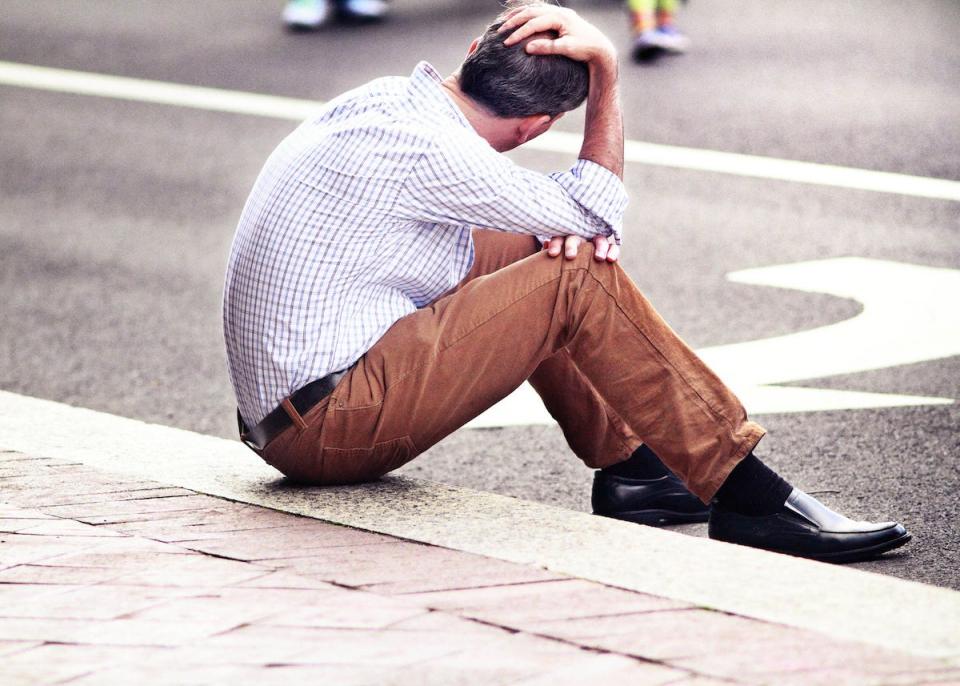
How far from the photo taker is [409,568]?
10.6 feet

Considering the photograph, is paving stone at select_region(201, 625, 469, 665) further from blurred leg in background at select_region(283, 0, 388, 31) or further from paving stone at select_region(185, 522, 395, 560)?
blurred leg in background at select_region(283, 0, 388, 31)

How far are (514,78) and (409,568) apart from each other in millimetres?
1208

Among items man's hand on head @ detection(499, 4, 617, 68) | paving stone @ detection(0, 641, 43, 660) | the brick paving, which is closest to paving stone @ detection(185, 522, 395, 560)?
the brick paving

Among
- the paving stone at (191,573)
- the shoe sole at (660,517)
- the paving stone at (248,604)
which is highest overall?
the paving stone at (248,604)

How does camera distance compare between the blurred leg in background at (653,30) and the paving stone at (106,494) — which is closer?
the paving stone at (106,494)

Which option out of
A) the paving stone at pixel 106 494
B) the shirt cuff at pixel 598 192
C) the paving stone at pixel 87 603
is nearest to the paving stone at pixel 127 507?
the paving stone at pixel 106 494

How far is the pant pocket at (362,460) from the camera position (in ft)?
12.3

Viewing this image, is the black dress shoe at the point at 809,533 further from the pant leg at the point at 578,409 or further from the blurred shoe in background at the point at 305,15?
the blurred shoe in background at the point at 305,15

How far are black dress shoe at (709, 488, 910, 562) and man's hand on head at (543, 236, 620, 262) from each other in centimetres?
69

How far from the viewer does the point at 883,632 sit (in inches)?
110

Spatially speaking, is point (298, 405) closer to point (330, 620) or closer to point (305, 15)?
point (330, 620)

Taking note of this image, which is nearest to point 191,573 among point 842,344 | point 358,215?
point 358,215

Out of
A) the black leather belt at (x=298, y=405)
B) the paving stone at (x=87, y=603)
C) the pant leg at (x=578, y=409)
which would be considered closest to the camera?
the paving stone at (x=87, y=603)

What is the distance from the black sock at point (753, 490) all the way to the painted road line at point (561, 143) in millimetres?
4510
